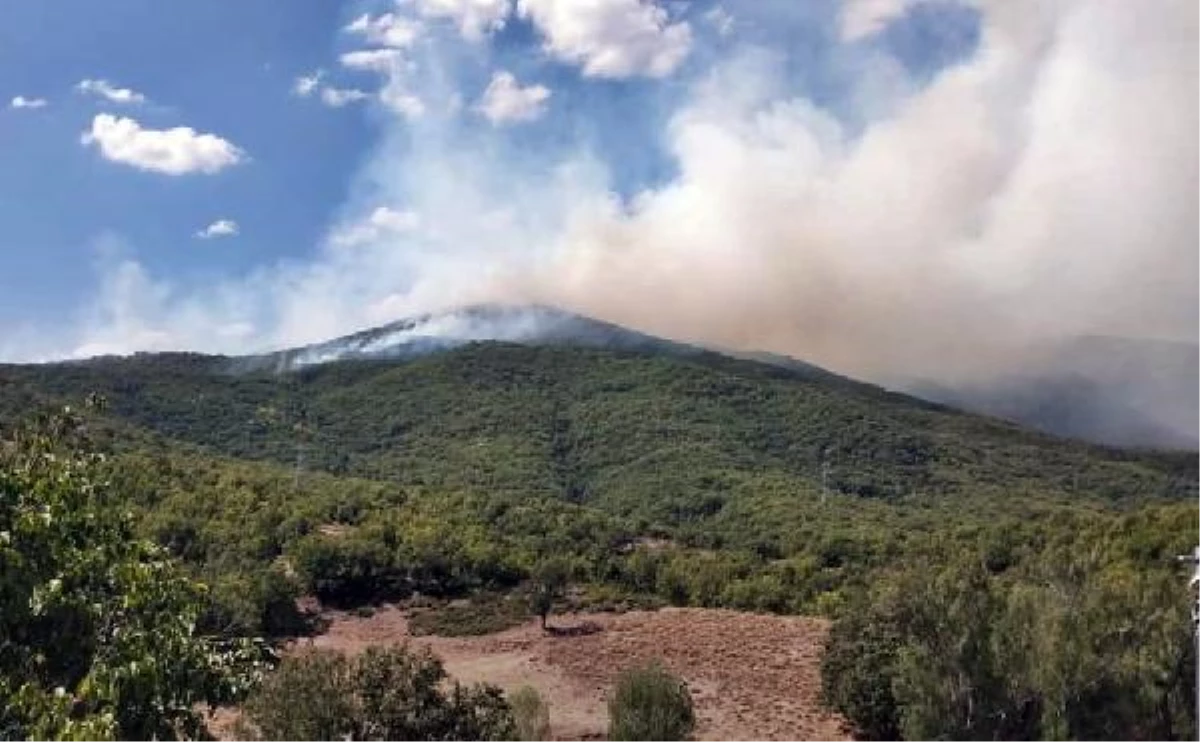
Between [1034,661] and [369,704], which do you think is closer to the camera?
[369,704]

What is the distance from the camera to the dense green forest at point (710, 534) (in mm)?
36375

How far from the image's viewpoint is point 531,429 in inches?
7343

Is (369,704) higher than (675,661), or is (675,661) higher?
(369,704)

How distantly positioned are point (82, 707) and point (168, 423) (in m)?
176

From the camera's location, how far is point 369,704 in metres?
26.9

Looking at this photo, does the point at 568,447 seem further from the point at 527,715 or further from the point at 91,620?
the point at 91,620

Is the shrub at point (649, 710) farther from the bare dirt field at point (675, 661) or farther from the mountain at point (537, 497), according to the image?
the mountain at point (537, 497)

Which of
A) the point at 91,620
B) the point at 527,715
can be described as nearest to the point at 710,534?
the point at 527,715

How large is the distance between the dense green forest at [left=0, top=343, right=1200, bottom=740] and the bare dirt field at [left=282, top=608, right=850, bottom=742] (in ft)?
10.8

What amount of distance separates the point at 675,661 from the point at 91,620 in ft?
139

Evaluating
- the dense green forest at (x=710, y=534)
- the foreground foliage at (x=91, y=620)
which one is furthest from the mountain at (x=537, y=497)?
the foreground foliage at (x=91, y=620)

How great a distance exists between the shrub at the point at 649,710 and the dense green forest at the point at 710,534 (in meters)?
6.95

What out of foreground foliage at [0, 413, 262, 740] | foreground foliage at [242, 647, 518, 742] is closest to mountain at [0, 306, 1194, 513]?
foreground foliage at [242, 647, 518, 742]

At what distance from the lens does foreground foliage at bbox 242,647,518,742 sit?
2580cm
